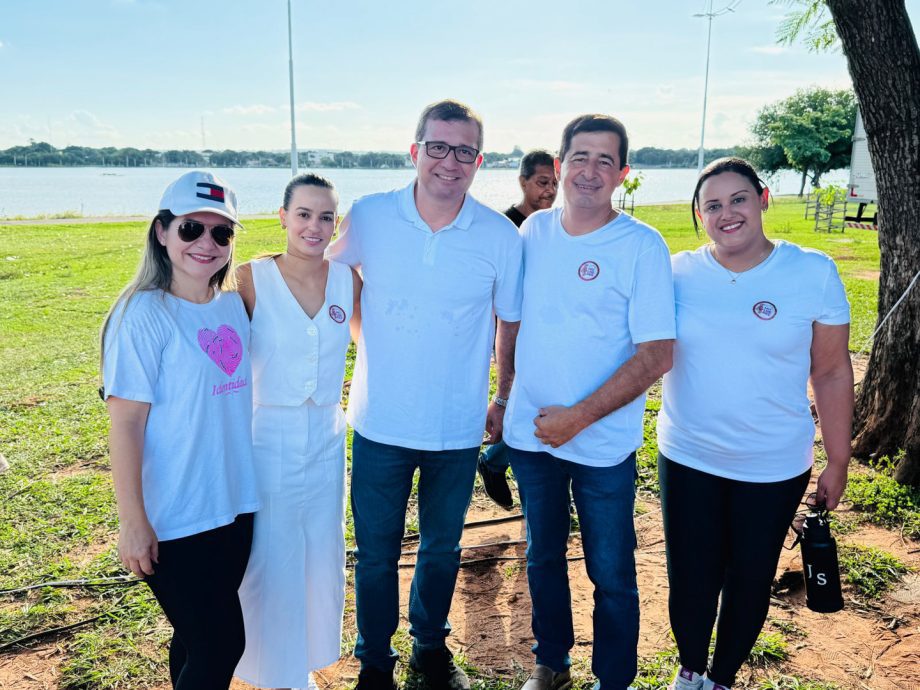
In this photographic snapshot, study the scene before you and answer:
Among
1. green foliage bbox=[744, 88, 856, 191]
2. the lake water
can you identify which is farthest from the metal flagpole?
green foliage bbox=[744, 88, 856, 191]

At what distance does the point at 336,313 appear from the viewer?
2.82 metres

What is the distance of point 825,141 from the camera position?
6131cm

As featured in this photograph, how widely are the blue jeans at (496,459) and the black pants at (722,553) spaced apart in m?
1.34

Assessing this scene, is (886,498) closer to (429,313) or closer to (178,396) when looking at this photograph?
(429,313)

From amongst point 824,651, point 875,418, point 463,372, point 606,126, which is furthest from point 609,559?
point 875,418

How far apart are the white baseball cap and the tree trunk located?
4796mm

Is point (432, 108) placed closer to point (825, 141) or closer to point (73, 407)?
point (73, 407)

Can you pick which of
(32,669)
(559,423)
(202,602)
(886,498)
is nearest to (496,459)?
(559,423)

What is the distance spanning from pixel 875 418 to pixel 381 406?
445 centimetres

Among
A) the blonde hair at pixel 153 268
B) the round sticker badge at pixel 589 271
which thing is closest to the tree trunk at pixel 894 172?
the round sticker badge at pixel 589 271

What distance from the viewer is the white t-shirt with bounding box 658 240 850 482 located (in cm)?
260

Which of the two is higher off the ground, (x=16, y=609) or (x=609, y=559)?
(x=609, y=559)

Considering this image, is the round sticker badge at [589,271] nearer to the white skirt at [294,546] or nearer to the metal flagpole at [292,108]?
the white skirt at [294,546]

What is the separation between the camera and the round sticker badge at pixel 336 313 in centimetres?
281
